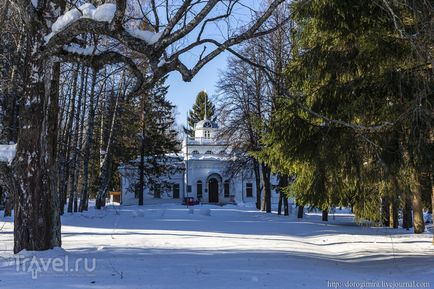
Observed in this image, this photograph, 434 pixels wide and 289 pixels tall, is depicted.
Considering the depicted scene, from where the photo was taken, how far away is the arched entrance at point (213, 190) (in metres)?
58.7

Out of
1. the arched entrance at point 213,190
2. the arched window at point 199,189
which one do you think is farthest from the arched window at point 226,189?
the arched window at point 199,189

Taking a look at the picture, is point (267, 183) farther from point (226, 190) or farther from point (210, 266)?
point (210, 266)

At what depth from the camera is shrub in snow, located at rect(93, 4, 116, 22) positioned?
24.3 feet

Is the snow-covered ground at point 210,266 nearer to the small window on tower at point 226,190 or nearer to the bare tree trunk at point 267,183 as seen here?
the bare tree trunk at point 267,183

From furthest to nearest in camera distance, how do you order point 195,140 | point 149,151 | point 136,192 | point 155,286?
1. point 195,140
2. point 136,192
3. point 149,151
4. point 155,286

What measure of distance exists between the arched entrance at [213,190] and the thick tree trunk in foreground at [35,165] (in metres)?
50.1

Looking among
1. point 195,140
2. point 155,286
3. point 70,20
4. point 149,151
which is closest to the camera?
point 155,286

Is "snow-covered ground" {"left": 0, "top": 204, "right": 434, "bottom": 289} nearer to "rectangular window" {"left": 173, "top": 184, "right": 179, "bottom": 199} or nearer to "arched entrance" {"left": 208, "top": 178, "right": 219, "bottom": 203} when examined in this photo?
"arched entrance" {"left": 208, "top": 178, "right": 219, "bottom": 203}

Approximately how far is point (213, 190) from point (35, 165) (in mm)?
51033

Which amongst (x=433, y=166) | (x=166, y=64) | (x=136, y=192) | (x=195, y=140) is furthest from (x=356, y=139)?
(x=195, y=140)

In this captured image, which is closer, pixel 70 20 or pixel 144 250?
pixel 70 20

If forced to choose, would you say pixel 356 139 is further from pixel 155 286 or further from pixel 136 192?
pixel 136 192

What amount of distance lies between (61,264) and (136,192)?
154ft

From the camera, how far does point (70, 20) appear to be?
782 centimetres
